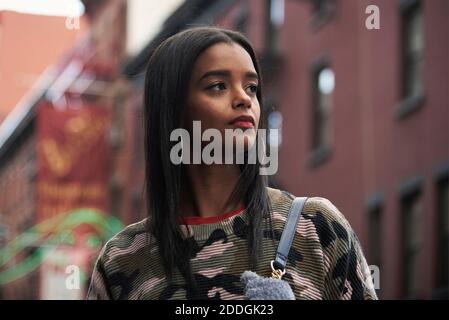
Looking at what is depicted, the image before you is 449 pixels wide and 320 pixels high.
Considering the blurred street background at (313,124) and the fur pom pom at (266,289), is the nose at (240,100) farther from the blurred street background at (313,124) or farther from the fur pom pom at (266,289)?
the blurred street background at (313,124)

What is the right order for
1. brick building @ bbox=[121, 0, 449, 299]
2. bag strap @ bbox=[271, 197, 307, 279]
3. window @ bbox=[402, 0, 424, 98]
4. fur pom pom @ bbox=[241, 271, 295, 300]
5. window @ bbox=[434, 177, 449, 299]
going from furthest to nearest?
window @ bbox=[402, 0, 424, 98] < brick building @ bbox=[121, 0, 449, 299] < window @ bbox=[434, 177, 449, 299] < bag strap @ bbox=[271, 197, 307, 279] < fur pom pom @ bbox=[241, 271, 295, 300]

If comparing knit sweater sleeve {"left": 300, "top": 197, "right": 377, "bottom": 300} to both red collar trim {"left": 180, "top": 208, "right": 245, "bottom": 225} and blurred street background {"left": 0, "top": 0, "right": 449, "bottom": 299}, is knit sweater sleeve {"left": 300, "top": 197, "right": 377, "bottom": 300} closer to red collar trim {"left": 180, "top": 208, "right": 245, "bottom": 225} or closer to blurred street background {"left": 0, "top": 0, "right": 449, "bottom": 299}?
red collar trim {"left": 180, "top": 208, "right": 245, "bottom": 225}

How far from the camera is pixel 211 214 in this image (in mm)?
2812

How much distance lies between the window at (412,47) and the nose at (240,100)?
59.5 ft

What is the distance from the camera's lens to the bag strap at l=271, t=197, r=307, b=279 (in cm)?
259

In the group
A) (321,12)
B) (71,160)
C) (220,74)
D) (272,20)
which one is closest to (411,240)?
(321,12)

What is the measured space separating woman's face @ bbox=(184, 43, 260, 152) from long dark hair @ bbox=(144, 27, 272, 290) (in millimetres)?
21

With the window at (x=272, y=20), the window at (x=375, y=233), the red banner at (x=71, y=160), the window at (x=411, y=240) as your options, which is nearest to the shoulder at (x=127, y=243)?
the window at (x=411, y=240)

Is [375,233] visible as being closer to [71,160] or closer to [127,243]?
[71,160]

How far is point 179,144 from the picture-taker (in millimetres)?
2836

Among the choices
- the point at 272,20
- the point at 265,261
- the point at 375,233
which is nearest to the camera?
the point at 265,261

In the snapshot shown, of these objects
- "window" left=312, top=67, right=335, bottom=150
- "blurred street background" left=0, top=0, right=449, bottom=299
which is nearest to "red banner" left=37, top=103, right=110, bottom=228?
"blurred street background" left=0, top=0, right=449, bottom=299

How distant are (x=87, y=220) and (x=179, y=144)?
27417mm

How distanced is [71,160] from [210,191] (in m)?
26.6
